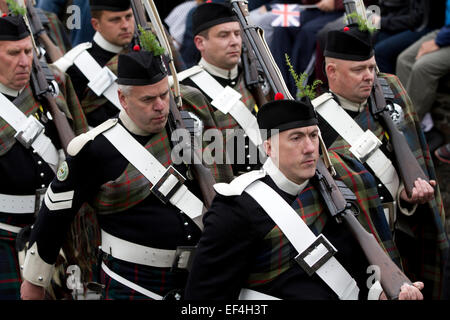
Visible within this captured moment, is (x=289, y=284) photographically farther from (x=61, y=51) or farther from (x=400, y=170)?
(x=61, y=51)

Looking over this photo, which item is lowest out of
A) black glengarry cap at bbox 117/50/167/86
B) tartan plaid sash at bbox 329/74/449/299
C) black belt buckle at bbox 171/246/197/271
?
tartan plaid sash at bbox 329/74/449/299

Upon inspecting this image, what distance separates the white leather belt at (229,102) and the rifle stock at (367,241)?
180 cm

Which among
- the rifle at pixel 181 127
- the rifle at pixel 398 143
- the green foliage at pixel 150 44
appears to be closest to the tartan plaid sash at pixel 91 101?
the rifle at pixel 181 127

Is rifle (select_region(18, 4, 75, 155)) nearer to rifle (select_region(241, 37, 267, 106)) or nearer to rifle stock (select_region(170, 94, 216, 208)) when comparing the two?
rifle stock (select_region(170, 94, 216, 208))

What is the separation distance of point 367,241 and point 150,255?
1213mm

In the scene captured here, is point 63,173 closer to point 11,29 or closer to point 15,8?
point 11,29

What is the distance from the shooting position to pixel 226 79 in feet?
23.3

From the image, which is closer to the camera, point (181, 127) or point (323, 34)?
point (181, 127)

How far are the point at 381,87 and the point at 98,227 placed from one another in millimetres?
2028

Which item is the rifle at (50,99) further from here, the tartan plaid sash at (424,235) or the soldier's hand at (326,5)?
the soldier's hand at (326,5)

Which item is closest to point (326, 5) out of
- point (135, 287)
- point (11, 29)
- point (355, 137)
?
point (355, 137)

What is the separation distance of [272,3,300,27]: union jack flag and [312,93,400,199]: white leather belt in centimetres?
258

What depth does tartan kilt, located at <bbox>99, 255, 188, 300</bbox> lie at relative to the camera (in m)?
5.39

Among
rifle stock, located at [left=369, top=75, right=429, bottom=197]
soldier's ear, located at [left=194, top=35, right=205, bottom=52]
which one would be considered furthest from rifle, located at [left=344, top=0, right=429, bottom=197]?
soldier's ear, located at [left=194, top=35, right=205, bottom=52]
